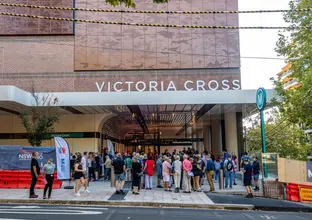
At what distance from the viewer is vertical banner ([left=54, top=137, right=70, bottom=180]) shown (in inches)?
601

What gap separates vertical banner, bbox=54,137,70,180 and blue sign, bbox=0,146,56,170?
45cm

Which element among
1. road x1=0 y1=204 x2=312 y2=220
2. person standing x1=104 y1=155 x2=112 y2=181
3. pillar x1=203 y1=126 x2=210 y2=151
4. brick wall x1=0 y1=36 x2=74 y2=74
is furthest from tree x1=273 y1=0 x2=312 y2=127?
brick wall x1=0 y1=36 x2=74 y2=74

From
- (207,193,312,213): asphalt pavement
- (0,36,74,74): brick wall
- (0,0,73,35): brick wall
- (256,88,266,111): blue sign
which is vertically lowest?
(207,193,312,213): asphalt pavement

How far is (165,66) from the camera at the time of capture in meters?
26.4

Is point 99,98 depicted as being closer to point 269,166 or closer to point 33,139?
point 33,139

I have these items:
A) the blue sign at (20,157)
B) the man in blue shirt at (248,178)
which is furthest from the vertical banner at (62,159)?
the man in blue shirt at (248,178)

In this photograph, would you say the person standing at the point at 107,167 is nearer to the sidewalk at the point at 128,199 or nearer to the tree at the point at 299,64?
the sidewalk at the point at 128,199

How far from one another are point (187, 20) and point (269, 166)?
1619 centimetres

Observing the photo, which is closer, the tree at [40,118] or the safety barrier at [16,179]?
the safety barrier at [16,179]

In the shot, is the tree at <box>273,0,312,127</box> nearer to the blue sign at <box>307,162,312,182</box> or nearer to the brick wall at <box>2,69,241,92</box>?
the blue sign at <box>307,162,312,182</box>

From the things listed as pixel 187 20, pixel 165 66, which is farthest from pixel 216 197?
pixel 187 20

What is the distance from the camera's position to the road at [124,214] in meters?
9.14

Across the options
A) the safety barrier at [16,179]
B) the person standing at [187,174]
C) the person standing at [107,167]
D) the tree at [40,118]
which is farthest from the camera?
the tree at [40,118]

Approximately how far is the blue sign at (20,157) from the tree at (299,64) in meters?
11.7
